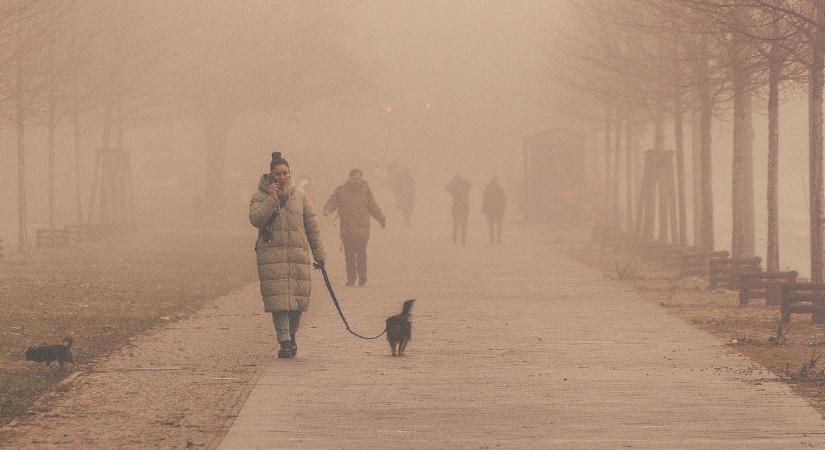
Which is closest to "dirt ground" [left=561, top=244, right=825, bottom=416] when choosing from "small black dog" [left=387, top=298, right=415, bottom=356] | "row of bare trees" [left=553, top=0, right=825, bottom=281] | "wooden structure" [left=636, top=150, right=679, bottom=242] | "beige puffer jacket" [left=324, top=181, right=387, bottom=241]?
"row of bare trees" [left=553, top=0, right=825, bottom=281]

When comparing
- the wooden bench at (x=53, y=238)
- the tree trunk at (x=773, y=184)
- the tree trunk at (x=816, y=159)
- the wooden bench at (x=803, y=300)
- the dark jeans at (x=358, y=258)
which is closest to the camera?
the wooden bench at (x=803, y=300)

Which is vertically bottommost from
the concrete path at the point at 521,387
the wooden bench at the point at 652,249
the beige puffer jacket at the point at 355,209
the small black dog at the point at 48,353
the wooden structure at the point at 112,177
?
the concrete path at the point at 521,387

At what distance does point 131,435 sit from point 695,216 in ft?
78.0

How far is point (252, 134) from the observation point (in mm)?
77500

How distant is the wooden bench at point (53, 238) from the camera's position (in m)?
32.2

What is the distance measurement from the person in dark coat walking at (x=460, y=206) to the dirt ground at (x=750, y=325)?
11368mm

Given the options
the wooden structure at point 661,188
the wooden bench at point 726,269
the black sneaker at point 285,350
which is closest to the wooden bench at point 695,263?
the wooden bench at point 726,269

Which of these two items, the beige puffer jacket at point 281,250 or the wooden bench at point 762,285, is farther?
the wooden bench at point 762,285

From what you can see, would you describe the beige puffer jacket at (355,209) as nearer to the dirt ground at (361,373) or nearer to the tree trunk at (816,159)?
the dirt ground at (361,373)

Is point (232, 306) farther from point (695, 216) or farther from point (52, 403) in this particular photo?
point (695, 216)

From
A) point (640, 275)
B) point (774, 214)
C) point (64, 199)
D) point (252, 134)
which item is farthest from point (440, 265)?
point (252, 134)

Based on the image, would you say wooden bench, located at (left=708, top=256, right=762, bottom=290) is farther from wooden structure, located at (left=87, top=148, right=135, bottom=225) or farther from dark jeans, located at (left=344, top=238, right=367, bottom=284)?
wooden structure, located at (left=87, top=148, right=135, bottom=225)

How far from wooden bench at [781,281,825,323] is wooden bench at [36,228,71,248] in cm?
1925

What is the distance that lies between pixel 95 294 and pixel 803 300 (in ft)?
29.1
